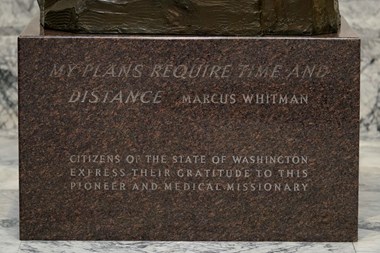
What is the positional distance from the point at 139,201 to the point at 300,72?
77cm

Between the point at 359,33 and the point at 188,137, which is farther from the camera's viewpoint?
the point at 359,33

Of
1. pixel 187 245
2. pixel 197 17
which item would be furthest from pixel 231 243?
pixel 197 17

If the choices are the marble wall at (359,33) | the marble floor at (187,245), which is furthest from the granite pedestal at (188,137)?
the marble wall at (359,33)

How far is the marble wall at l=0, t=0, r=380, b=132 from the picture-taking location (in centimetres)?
756

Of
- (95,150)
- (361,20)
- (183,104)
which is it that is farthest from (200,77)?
(361,20)

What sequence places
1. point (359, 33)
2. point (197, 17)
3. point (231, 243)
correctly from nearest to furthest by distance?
1. point (197, 17)
2. point (231, 243)
3. point (359, 33)

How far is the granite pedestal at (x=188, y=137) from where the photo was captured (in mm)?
5602

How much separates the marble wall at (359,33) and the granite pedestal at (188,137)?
1.86 meters

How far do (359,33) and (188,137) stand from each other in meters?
2.15

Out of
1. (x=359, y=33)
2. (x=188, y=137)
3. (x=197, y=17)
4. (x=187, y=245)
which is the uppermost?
(x=359, y=33)

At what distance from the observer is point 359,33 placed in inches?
299

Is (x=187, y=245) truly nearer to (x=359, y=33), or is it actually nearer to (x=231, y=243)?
(x=231, y=243)

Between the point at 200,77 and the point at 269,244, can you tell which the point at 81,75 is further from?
the point at 269,244

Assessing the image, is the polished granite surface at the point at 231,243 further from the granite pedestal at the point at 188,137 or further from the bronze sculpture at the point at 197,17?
the bronze sculpture at the point at 197,17
